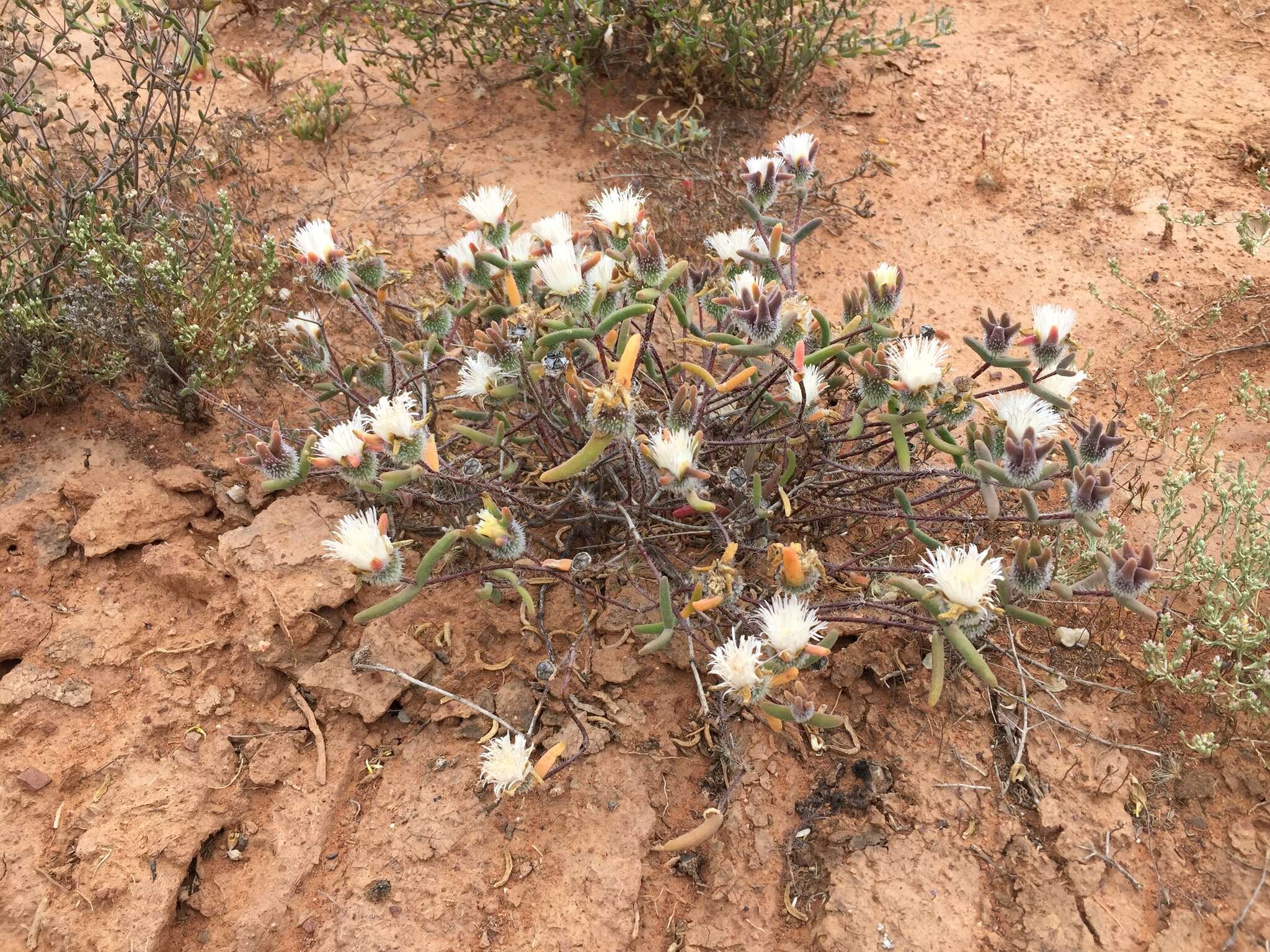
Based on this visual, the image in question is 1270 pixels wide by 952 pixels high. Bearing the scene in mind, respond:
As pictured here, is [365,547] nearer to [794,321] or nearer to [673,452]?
[673,452]

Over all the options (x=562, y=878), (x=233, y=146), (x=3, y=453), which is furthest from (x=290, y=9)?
(x=562, y=878)

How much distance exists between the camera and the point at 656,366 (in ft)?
8.06

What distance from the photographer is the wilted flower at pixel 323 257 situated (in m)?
2.18

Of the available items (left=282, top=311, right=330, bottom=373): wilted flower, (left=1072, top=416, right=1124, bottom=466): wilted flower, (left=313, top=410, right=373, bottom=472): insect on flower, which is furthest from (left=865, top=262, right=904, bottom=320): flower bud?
(left=282, top=311, right=330, bottom=373): wilted flower

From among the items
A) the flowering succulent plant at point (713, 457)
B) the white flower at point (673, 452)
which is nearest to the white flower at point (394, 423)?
the flowering succulent plant at point (713, 457)

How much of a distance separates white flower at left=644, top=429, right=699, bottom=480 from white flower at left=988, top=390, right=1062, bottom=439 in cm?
69

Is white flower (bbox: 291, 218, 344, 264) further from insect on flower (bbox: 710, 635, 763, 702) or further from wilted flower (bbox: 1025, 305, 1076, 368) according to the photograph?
wilted flower (bbox: 1025, 305, 1076, 368)

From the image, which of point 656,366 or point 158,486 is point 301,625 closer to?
point 158,486

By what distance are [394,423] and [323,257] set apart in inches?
22.6

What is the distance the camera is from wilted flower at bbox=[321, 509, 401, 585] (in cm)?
185

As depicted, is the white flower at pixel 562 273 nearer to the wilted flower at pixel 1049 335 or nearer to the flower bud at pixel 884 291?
the flower bud at pixel 884 291

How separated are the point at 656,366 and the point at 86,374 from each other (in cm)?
188

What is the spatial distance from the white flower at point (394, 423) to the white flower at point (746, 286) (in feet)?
2.56

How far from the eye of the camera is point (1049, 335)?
1.99m
